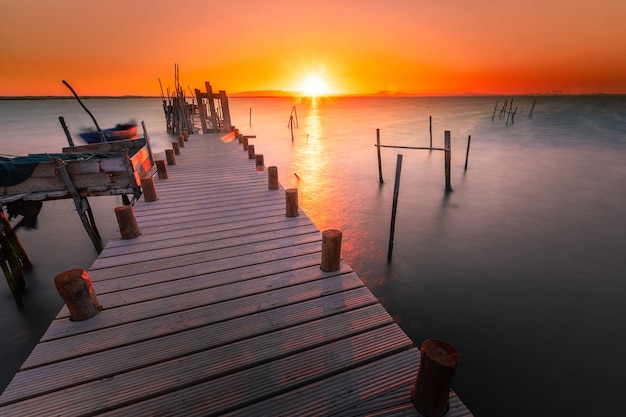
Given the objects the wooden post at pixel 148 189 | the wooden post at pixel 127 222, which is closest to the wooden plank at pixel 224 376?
the wooden post at pixel 127 222

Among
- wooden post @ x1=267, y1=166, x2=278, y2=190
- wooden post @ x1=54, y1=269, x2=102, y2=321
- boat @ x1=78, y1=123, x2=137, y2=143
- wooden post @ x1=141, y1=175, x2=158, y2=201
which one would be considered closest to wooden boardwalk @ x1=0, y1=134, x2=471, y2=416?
wooden post @ x1=54, y1=269, x2=102, y2=321

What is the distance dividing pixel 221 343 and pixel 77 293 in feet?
6.31

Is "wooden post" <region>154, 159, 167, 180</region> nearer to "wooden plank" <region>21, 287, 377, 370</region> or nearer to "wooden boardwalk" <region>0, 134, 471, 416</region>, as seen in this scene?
"wooden boardwalk" <region>0, 134, 471, 416</region>

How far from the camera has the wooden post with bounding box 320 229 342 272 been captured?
411 centimetres

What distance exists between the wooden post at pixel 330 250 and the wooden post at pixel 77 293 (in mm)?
3100

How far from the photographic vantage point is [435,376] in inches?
84.7

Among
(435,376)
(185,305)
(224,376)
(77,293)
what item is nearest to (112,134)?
(77,293)

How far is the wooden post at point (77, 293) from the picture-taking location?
3.17 metres

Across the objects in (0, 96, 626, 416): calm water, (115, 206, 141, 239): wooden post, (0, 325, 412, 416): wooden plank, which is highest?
(115, 206, 141, 239): wooden post

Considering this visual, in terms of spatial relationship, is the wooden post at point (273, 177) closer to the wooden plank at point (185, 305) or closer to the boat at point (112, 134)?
the wooden plank at point (185, 305)

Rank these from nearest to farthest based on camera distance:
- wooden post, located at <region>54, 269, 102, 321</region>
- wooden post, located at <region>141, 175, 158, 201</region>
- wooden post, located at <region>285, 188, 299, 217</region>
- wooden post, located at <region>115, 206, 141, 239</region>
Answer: wooden post, located at <region>54, 269, 102, 321</region> < wooden post, located at <region>115, 206, 141, 239</region> < wooden post, located at <region>285, 188, 299, 217</region> < wooden post, located at <region>141, 175, 158, 201</region>

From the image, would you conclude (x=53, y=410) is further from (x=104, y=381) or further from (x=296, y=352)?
(x=296, y=352)

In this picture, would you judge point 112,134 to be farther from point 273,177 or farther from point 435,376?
point 435,376

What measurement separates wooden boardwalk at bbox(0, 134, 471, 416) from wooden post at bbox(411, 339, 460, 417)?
0.18 m
